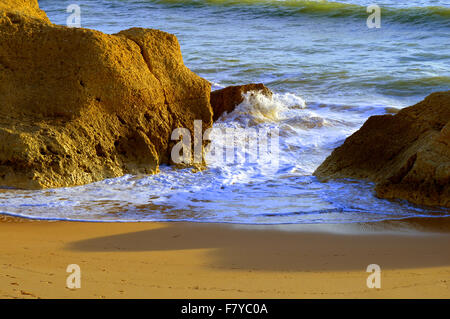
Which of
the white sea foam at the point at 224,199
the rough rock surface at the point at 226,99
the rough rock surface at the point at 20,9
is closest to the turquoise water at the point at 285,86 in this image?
the white sea foam at the point at 224,199

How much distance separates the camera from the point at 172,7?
22.5 meters

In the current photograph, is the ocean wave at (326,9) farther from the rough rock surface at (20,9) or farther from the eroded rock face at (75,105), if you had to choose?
the rough rock surface at (20,9)

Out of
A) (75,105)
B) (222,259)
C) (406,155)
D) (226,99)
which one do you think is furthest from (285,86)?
(222,259)

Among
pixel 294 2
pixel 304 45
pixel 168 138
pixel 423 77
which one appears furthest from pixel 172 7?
pixel 168 138

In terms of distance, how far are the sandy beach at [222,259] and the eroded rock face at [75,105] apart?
87 cm

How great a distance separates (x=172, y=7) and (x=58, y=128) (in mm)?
18360

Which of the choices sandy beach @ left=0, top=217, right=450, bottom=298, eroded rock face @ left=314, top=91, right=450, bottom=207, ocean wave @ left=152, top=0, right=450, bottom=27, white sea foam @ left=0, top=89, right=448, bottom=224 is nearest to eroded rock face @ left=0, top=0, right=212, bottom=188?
white sea foam @ left=0, top=89, right=448, bottom=224

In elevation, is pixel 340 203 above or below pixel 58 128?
below

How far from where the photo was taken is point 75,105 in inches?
206

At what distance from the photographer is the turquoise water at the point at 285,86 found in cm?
460

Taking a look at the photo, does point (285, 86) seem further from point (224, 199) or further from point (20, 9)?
point (224, 199)

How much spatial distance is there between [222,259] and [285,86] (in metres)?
7.95
